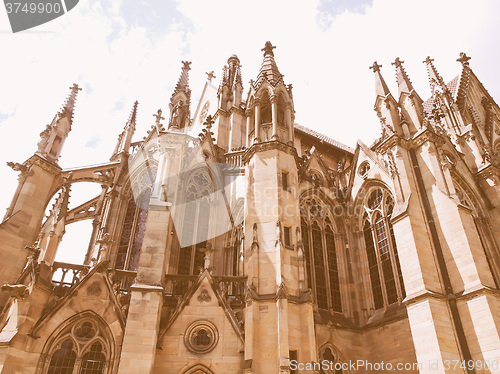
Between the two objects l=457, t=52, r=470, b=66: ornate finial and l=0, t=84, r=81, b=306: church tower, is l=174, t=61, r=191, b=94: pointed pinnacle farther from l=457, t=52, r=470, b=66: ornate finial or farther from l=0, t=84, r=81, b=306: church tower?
l=457, t=52, r=470, b=66: ornate finial

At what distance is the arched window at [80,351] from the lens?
11.4 m

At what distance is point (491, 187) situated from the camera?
2119 cm

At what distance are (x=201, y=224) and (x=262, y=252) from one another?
4972 mm

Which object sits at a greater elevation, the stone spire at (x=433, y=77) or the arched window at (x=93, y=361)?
the stone spire at (x=433, y=77)

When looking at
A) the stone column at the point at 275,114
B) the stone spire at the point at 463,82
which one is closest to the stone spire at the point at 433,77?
the stone spire at the point at 463,82

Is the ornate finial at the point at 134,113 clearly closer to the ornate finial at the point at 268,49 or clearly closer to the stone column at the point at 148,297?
the ornate finial at the point at 268,49

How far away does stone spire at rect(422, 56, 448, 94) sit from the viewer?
26578 mm

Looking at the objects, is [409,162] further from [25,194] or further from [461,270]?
[25,194]

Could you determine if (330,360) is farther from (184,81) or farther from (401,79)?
(184,81)

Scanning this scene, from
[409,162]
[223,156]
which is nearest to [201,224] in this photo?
[223,156]

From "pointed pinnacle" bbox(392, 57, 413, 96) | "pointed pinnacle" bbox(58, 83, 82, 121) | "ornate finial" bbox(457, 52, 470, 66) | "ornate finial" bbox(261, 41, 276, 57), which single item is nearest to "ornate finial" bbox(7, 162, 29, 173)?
"pointed pinnacle" bbox(58, 83, 82, 121)

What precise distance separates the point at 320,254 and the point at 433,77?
16.4 meters

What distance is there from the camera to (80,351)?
37.9ft

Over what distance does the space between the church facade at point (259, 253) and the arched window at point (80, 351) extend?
3 cm
